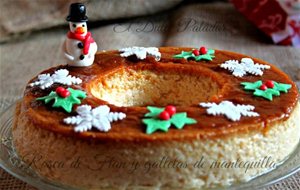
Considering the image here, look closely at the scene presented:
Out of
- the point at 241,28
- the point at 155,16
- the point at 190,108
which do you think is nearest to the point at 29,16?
the point at 155,16

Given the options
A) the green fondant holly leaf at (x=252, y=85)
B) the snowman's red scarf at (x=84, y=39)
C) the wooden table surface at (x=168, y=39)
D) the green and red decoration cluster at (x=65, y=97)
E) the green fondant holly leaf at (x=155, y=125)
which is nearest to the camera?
the green fondant holly leaf at (x=155, y=125)

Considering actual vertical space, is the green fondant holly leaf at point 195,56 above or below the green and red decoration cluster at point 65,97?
below

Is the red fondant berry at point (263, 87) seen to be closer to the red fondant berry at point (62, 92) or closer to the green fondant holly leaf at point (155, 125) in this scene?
the green fondant holly leaf at point (155, 125)

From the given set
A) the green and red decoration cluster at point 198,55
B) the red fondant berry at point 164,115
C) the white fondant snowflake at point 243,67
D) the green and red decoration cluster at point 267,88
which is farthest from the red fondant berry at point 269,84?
the red fondant berry at point 164,115

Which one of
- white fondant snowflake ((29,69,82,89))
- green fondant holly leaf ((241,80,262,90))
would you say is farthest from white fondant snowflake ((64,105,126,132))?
green fondant holly leaf ((241,80,262,90))

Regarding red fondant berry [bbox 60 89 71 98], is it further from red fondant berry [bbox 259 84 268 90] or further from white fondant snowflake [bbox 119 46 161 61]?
red fondant berry [bbox 259 84 268 90]

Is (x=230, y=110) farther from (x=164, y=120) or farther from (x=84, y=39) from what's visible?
(x=84, y=39)

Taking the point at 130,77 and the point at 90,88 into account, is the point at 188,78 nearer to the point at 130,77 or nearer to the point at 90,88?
the point at 130,77
